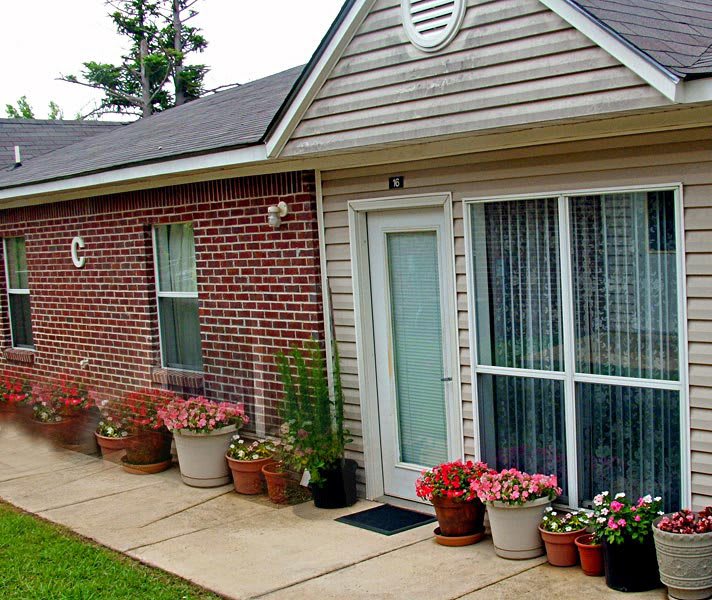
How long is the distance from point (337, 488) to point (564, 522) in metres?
2.17

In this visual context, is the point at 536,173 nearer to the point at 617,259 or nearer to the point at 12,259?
the point at 617,259

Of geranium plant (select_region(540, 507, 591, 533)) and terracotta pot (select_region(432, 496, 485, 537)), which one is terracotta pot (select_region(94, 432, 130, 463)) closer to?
terracotta pot (select_region(432, 496, 485, 537))

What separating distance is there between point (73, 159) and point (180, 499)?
530 cm

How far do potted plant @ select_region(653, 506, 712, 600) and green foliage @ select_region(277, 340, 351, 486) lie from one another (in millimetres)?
2941

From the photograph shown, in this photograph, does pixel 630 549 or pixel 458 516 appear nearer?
pixel 630 549

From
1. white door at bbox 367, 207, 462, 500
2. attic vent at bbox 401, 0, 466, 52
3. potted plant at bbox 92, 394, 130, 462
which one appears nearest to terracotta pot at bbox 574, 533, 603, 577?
white door at bbox 367, 207, 462, 500

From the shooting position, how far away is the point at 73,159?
39.6 ft

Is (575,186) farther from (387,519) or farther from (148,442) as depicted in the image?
(148,442)

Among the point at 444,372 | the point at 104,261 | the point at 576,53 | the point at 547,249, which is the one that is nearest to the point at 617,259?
the point at 547,249

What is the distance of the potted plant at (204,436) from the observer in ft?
28.5

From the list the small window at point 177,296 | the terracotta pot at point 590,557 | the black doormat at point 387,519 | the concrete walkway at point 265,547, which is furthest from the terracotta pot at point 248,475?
the terracotta pot at point 590,557

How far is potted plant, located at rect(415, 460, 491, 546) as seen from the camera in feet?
21.8

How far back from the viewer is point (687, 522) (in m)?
5.45

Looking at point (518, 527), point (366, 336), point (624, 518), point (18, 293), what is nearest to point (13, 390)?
point (18, 293)
